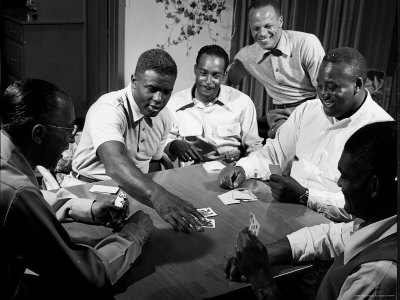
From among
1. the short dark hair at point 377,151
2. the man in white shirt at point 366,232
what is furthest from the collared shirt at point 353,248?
the short dark hair at point 377,151

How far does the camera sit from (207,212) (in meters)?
2.13

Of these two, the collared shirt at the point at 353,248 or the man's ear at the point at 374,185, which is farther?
the man's ear at the point at 374,185

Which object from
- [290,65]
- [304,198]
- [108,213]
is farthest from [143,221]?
[290,65]

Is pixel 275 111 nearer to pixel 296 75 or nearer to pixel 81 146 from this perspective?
pixel 296 75

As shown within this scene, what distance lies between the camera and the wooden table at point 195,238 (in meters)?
1.62

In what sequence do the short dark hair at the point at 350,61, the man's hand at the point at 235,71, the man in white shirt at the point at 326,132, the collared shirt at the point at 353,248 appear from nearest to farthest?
the collared shirt at the point at 353,248, the man in white shirt at the point at 326,132, the short dark hair at the point at 350,61, the man's hand at the point at 235,71

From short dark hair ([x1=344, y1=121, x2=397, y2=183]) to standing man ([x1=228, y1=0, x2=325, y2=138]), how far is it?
7.40ft

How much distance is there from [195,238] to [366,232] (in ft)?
2.28

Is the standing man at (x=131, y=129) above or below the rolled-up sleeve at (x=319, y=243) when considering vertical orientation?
above

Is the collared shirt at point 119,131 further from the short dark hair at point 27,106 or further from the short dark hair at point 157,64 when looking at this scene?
the short dark hair at point 27,106

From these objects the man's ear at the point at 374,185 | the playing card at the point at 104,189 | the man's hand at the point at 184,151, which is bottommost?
the man's hand at the point at 184,151

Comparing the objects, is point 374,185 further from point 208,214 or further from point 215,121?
point 215,121

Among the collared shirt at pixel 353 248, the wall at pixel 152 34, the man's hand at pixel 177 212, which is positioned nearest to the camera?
the collared shirt at pixel 353 248

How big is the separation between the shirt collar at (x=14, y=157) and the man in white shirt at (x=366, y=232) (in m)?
0.70
